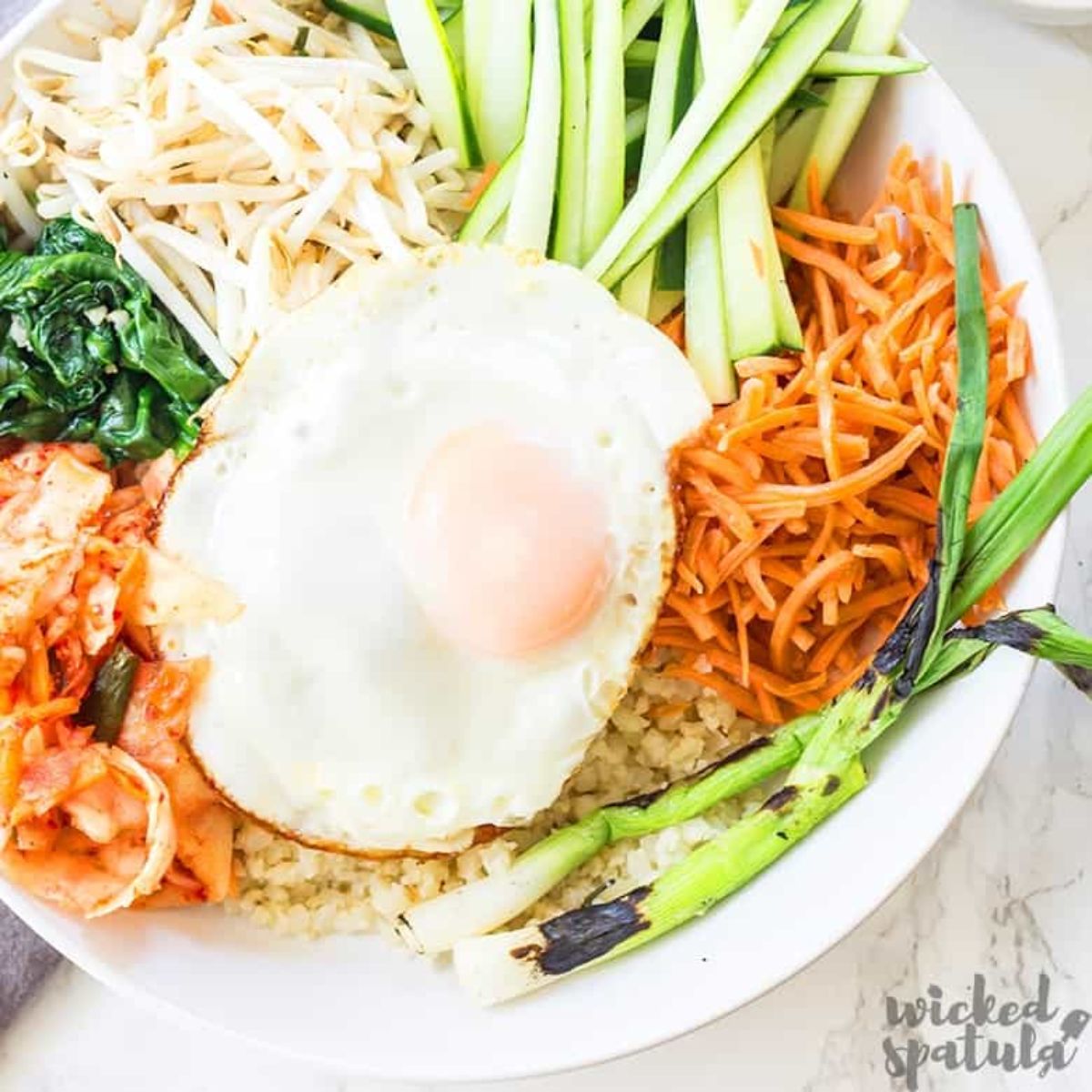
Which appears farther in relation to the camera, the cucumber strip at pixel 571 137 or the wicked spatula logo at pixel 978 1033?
the wicked spatula logo at pixel 978 1033

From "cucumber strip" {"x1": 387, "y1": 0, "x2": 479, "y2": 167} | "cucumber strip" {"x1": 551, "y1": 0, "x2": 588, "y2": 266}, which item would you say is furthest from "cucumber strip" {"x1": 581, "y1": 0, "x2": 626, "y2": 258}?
"cucumber strip" {"x1": 387, "y1": 0, "x2": 479, "y2": 167}

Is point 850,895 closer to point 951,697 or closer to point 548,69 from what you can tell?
point 951,697

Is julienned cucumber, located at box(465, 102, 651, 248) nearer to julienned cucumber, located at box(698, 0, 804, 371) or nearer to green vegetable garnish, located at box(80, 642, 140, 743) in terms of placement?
julienned cucumber, located at box(698, 0, 804, 371)

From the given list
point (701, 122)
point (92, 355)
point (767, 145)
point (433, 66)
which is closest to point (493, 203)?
point (433, 66)

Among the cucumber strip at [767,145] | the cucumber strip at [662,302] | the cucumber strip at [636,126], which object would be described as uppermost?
the cucumber strip at [767,145]

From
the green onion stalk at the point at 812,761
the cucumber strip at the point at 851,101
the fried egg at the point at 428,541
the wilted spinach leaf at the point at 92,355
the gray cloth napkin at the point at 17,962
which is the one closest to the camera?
the green onion stalk at the point at 812,761

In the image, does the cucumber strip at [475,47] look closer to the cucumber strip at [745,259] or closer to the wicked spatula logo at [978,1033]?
the cucumber strip at [745,259]

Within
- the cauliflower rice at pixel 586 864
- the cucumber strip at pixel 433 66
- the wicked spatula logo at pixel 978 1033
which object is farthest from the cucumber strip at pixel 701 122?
the wicked spatula logo at pixel 978 1033
